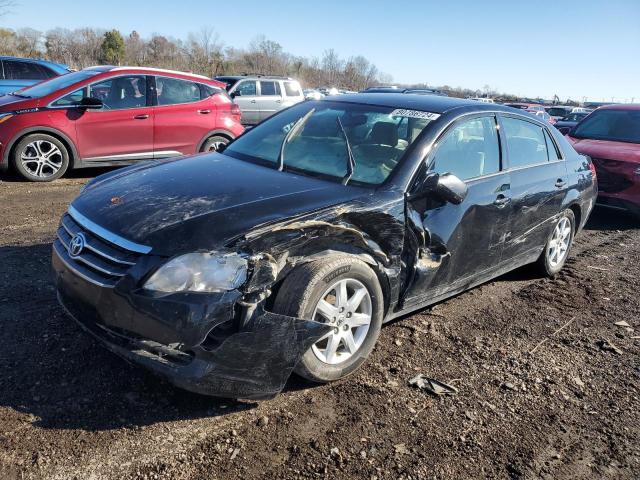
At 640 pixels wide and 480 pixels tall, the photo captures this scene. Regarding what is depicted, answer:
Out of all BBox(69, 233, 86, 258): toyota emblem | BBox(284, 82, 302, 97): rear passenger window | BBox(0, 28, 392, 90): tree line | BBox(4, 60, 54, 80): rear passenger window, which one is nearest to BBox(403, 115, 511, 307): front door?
BBox(69, 233, 86, 258): toyota emblem

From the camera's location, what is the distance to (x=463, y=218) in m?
3.69

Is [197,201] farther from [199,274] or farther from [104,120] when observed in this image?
[104,120]

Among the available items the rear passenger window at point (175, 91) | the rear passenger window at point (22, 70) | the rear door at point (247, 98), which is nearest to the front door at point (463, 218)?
the rear passenger window at point (175, 91)

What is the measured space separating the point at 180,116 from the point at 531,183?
5902mm

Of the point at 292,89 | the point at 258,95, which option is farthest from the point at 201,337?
the point at 292,89

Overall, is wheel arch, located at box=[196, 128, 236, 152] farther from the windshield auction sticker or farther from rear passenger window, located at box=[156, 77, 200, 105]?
the windshield auction sticker

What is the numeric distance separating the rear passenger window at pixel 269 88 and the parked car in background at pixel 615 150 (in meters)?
9.73

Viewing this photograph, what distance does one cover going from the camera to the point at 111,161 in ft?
26.1

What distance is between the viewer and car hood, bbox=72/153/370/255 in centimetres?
264

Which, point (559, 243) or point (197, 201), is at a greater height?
point (197, 201)

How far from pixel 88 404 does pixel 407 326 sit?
88.9 inches

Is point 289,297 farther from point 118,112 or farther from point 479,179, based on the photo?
point 118,112

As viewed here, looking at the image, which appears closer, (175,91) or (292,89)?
(175,91)

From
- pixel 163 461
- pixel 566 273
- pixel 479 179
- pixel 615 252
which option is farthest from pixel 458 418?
pixel 615 252
